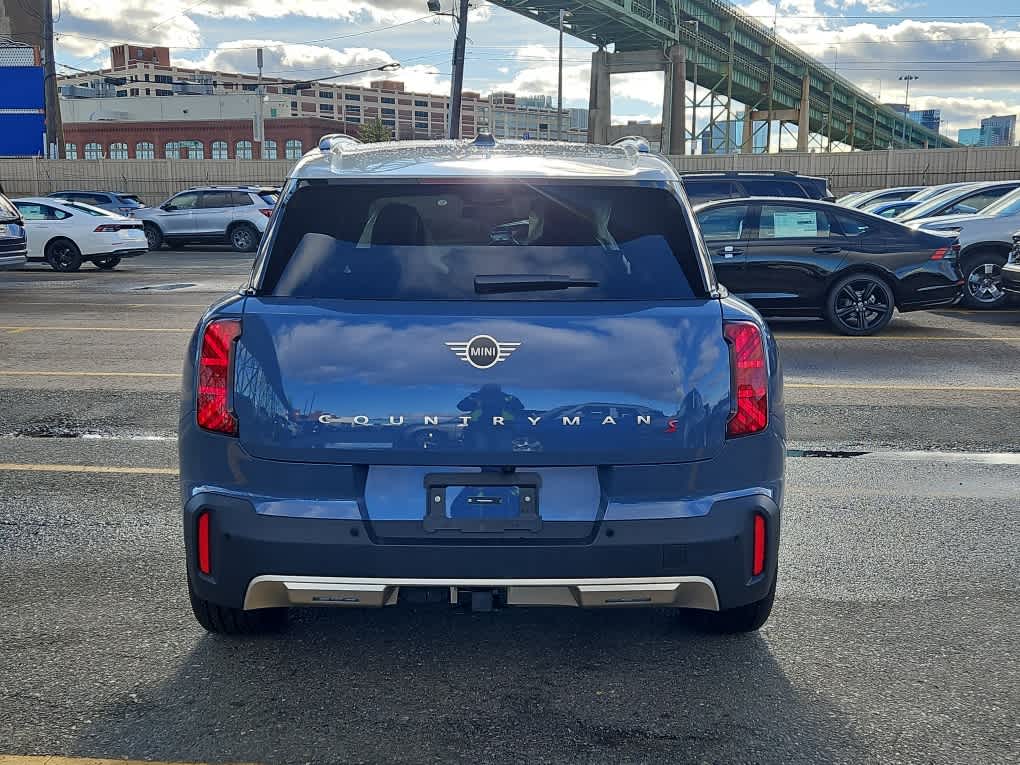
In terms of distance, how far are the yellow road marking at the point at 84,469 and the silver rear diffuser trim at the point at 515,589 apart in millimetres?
3415

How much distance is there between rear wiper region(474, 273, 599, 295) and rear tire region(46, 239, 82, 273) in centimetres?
2170

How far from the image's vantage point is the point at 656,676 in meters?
3.82

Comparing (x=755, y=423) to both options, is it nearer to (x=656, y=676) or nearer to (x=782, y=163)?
(x=656, y=676)

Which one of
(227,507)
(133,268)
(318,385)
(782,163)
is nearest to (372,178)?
(318,385)

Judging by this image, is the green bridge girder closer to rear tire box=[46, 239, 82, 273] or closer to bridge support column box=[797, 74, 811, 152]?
bridge support column box=[797, 74, 811, 152]

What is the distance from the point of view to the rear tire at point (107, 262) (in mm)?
23891

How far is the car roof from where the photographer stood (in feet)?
12.6

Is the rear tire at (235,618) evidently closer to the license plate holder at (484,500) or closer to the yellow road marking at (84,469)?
the license plate holder at (484,500)

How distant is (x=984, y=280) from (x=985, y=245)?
571 millimetres

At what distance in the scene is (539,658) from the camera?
13.1ft

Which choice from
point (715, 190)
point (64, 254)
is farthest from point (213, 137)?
point (715, 190)

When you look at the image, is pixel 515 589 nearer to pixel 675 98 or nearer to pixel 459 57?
pixel 459 57

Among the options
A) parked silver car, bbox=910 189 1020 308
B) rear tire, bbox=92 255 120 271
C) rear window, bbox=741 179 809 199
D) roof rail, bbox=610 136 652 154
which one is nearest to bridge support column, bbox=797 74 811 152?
rear window, bbox=741 179 809 199

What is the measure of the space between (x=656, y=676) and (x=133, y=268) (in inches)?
901
